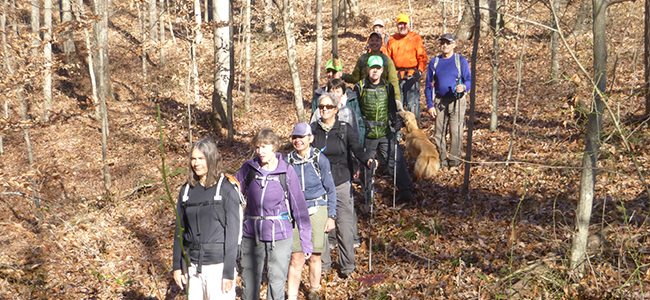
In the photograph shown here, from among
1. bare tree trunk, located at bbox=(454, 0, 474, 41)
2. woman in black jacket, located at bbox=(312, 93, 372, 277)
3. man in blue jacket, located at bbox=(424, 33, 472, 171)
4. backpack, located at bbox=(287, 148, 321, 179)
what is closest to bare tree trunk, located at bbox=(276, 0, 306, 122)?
man in blue jacket, located at bbox=(424, 33, 472, 171)

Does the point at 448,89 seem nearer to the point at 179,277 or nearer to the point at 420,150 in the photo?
the point at 420,150

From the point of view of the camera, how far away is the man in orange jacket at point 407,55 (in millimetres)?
8812

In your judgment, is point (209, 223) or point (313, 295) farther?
point (313, 295)

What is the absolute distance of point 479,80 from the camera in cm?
1384

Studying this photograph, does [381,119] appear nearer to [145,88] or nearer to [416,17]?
[145,88]

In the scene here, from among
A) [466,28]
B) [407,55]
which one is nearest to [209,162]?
[407,55]

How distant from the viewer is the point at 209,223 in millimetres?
3822

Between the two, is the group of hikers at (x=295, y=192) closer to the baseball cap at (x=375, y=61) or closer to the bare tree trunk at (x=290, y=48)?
the baseball cap at (x=375, y=61)

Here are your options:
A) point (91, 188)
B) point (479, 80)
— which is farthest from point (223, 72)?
Answer: point (479, 80)

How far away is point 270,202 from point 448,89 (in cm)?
482

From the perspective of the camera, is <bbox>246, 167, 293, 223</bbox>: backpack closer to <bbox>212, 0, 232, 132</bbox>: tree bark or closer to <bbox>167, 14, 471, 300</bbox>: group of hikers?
<bbox>167, 14, 471, 300</bbox>: group of hikers

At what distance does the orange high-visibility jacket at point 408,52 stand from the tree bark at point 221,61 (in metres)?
4.96

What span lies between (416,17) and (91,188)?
19671 millimetres

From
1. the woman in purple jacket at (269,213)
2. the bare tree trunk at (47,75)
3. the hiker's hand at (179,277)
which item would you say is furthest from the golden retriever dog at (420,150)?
the bare tree trunk at (47,75)
